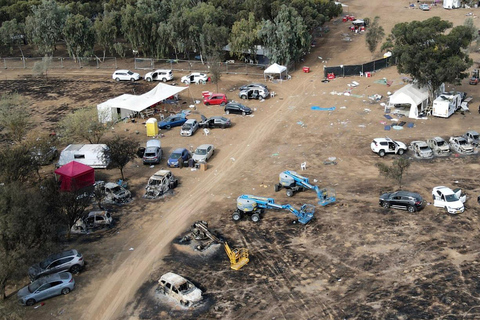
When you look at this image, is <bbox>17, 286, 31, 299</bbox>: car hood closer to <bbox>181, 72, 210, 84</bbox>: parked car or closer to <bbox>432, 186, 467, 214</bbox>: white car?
<bbox>432, 186, 467, 214</bbox>: white car

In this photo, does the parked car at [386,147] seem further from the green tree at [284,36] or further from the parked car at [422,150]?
the green tree at [284,36]

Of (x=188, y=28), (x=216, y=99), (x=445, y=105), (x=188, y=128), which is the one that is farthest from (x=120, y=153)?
(x=188, y=28)

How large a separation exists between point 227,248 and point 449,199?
41.1 feet

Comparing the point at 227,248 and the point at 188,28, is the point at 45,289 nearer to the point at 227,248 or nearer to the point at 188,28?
the point at 227,248

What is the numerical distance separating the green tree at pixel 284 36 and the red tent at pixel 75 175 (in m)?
28.6

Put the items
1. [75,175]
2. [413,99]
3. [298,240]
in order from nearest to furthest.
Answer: [298,240], [75,175], [413,99]

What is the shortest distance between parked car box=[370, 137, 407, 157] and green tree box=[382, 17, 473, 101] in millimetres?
8817

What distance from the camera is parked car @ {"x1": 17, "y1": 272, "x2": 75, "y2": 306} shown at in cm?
2248

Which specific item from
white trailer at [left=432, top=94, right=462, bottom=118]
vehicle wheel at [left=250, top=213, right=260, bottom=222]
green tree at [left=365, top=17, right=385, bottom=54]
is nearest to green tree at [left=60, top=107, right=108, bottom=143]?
vehicle wheel at [left=250, top=213, right=260, bottom=222]

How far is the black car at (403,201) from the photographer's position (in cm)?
2792

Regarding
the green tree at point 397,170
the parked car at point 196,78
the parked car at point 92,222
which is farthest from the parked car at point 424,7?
the parked car at point 92,222

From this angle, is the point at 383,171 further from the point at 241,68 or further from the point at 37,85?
the point at 37,85

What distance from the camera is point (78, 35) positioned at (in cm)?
6188

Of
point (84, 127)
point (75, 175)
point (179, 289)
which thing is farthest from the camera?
point (84, 127)
